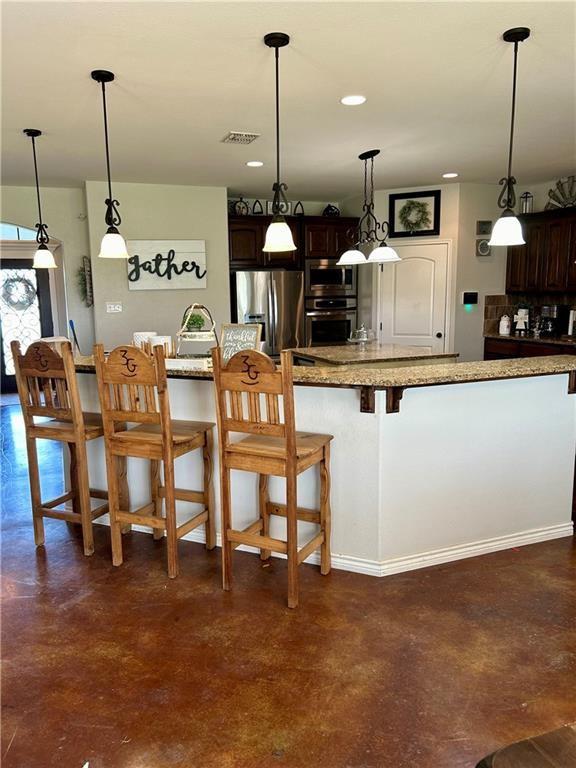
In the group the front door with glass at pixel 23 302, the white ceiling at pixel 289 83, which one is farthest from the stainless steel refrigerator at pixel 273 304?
the front door with glass at pixel 23 302

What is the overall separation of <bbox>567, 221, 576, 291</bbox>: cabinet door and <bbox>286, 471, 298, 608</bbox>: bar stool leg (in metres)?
4.42

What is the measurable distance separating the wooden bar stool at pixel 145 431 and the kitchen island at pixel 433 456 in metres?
0.33

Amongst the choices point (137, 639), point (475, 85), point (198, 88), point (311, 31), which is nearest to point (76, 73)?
point (198, 88)

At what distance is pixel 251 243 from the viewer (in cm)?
644

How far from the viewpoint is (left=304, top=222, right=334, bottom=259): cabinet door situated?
6656 mm

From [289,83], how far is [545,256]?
3932mm

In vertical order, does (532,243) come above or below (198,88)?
below

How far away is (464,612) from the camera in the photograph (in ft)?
8.18

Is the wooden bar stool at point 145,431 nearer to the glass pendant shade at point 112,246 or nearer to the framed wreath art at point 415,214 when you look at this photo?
the glass pendant shade at point 112,246

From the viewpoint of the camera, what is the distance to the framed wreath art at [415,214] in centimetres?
604

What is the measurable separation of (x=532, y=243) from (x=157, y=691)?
569 centimetres

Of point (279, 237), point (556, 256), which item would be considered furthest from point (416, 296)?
point (279, 237)

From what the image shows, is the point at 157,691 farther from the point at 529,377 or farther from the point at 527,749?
the point at 529,377

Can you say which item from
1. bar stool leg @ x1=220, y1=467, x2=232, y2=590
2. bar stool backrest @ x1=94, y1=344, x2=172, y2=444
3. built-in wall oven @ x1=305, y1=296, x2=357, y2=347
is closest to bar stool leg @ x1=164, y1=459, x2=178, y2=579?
bar stool backrest @ x1=94, y1=344, x2=172, y2=444
